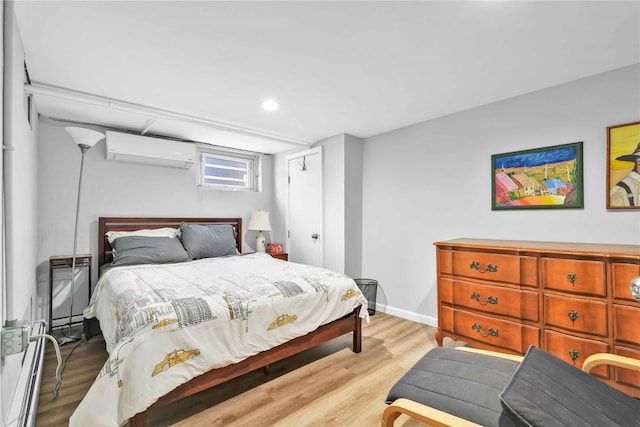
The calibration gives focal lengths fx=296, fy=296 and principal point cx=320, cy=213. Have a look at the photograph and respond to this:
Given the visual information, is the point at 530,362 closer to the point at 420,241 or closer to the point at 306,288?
the point at 306,288

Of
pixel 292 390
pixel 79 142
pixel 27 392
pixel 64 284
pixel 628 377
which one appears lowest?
pixel 292 390

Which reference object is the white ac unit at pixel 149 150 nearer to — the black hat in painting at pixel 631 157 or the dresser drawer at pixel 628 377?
the black hat in painting at pixel 631 157

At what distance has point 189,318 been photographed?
5.90 feet

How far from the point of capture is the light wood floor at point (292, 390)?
1.86m

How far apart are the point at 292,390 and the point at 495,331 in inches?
65.7

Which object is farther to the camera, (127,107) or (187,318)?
(127,107)

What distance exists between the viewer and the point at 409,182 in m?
3.62

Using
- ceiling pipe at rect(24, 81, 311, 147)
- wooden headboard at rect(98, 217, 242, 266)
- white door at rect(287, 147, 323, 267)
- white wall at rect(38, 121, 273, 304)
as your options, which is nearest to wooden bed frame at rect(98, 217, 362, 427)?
wooden headboard at rect(98, 217, 242, 266)

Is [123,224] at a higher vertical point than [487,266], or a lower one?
higher

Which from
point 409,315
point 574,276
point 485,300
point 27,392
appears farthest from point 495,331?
point 27,392

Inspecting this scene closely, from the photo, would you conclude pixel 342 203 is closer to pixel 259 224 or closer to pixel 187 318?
pixel 259 224

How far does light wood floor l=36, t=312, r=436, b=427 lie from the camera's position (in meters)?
1.86

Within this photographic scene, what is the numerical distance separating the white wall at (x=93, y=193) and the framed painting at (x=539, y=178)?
3651 millimetres

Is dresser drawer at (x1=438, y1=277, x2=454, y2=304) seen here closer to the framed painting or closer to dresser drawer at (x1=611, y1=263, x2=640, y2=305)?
the framed painting
